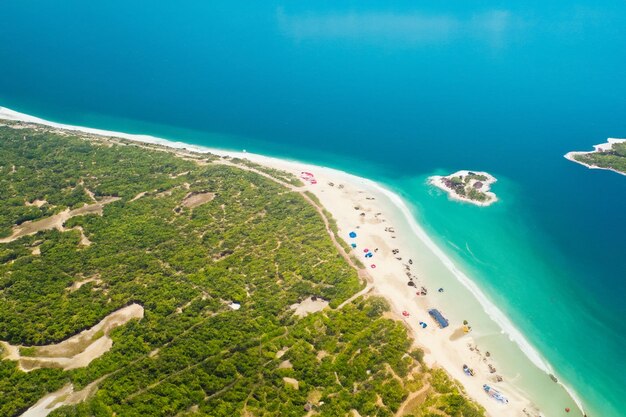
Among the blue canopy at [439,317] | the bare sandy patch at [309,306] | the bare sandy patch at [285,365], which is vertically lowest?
the bare sandy patch at [285,365]

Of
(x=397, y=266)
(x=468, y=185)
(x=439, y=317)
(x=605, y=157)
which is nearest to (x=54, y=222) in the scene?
(x=397, y=266)

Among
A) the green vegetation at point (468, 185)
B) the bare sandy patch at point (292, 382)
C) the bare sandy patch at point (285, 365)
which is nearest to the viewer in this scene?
the bare sandy patch at point (292, 382)

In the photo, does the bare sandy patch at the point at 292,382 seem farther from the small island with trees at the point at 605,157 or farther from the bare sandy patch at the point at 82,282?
the small island with trees at the point at 605,157

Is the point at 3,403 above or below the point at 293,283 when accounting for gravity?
below

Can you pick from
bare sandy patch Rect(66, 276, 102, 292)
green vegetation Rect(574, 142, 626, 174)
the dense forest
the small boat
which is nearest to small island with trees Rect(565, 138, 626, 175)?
green vegetation Rect(574, 142, 626, 174)

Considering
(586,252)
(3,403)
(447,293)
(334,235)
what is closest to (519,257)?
(586,252)

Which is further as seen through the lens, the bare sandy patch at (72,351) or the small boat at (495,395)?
the small boat at (495,395)

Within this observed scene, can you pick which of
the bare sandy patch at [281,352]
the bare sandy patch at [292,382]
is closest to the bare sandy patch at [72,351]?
the bare sandy patch at [281,352]

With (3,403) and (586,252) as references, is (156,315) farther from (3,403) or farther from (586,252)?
(586,252)
